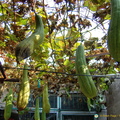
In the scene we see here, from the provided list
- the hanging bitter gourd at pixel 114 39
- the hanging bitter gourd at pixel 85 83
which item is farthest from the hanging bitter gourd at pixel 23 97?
the hanging bitter gourd at pixel 114 39

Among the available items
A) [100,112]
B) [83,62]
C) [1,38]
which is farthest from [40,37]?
[100,112]

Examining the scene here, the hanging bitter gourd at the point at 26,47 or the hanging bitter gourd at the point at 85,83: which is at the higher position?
the hanging bitter gourd at the point at 26,47

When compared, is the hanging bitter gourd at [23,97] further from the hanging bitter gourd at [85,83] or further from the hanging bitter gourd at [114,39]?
the hanging bitter gourd at [114,39]

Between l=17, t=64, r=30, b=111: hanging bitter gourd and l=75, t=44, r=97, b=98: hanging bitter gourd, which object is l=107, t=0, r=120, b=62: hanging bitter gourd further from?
l=17, t=64, r=30, b=111: hanging bitter gourd

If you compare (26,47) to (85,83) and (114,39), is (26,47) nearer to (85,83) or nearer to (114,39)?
(114,39)

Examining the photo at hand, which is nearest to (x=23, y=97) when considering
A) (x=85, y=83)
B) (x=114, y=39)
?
(x=85, y=83)

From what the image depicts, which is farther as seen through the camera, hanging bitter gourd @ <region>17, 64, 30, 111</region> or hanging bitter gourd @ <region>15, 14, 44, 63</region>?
hanging bitter gourd @ <region>17, 64, 30, 111</region>

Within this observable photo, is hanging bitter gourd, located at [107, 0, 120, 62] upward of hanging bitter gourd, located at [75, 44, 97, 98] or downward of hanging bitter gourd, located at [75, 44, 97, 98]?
upward

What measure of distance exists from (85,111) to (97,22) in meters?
7.28

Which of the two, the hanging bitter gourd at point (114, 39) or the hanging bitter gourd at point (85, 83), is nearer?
the hanging bitter gourd at point (114, 39)

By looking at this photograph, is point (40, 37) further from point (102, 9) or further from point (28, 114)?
point (28, 114)

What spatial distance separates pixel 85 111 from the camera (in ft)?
31.2

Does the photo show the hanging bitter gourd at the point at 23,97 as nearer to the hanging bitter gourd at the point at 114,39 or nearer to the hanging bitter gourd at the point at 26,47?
the hanging bitter gourd at the point at 26,47

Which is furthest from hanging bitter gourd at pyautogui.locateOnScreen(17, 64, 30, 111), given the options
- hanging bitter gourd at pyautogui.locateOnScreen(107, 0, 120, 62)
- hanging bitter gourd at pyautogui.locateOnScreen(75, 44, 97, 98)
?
hanging bitter gourd at pyautogui.locateOnScreen(107, 0, 120, 62)
